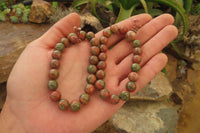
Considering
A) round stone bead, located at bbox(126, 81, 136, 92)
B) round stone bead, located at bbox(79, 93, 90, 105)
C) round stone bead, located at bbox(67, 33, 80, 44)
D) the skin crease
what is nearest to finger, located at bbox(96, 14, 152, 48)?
the skin crease

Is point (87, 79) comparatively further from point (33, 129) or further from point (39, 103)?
point (33, 129)

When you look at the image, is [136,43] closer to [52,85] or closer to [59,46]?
[59,46]

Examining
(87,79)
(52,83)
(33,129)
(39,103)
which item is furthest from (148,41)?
(33,129)

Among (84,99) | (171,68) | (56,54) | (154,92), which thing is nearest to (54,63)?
(56,54)

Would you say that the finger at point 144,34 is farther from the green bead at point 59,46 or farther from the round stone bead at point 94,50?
the green bead at point 59,46

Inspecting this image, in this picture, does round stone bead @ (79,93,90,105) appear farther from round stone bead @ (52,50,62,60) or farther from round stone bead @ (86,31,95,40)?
round stone bead @ (86,31,95,40)

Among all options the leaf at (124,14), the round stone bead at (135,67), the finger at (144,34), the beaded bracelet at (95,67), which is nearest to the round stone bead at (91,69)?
the beaded bracelet at (95,67)
